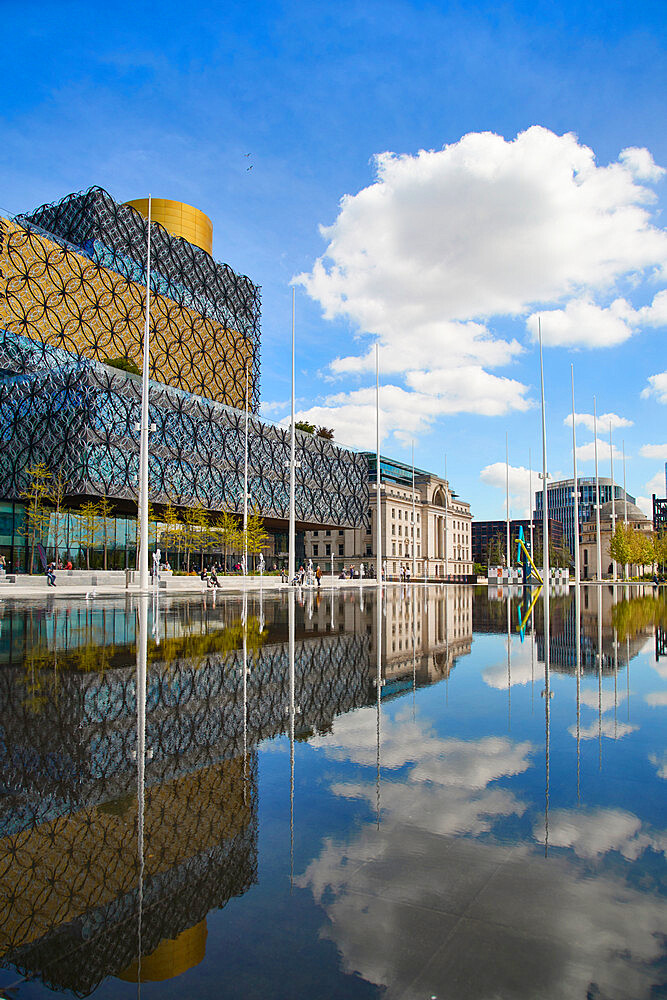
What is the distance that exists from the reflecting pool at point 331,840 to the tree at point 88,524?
4728 centimetres

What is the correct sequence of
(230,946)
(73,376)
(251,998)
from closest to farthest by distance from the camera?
(251,998) < (230,946) < (73,376)

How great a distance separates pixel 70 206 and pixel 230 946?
245ft

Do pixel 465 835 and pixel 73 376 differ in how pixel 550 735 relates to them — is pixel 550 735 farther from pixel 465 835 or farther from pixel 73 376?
pixel 73 376

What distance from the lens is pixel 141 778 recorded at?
16.3ft

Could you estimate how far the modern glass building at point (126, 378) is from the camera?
177ft

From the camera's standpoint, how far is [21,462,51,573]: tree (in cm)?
5062

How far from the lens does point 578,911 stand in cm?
297

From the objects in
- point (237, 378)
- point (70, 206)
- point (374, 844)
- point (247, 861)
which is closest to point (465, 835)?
point (374, 844)

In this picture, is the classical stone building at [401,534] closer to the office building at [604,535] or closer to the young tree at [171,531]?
the office building at [604,535]

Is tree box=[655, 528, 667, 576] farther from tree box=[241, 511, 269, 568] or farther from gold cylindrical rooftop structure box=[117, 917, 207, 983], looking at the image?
gold cylindrical rooftop structure box=[117, 917, 207, 983]

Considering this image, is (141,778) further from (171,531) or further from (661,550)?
(661,550)

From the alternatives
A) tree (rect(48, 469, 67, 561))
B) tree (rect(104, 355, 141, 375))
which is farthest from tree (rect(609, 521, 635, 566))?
tree (rect(48, 469, 67, 561))

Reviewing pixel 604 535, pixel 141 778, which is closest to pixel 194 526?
pixel 141 778

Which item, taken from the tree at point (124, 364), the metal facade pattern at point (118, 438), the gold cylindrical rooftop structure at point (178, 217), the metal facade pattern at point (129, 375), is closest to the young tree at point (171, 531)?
the metal facade pattern at point (118, 438)
